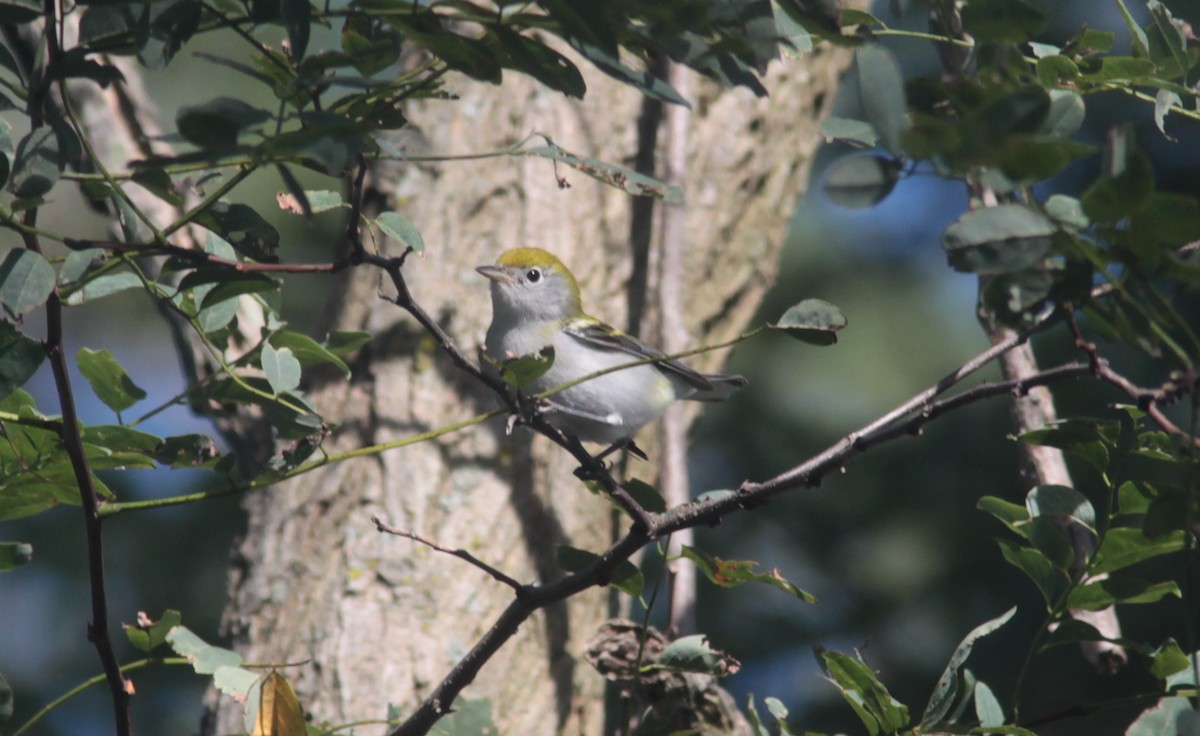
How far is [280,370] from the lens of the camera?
1623mm

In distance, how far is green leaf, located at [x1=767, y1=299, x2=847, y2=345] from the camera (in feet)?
4.74

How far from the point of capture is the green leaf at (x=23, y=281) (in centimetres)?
117

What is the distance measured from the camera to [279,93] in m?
1.18

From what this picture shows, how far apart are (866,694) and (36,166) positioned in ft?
4.15

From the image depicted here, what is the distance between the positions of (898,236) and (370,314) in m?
3.32

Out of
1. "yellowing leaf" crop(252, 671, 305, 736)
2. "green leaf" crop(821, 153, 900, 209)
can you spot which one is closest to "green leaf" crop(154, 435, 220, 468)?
"yellowing leaf" crop(252, 671, 305, 736)

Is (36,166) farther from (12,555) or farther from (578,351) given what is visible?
(578,351)

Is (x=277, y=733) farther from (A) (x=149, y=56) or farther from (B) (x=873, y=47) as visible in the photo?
(B) (x=873, y=47)

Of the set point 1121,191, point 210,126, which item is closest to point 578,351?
point 210,126

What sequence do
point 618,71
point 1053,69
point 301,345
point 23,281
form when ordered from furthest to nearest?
point 301,345, point 1053,69, point 23,281, point 618,71

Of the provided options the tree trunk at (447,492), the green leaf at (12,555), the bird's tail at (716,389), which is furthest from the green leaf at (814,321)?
the tree trunk at (447,492)

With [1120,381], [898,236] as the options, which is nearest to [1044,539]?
[1120,381]

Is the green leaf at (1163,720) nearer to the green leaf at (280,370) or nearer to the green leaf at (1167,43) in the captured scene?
the green leaf at (1167,43)

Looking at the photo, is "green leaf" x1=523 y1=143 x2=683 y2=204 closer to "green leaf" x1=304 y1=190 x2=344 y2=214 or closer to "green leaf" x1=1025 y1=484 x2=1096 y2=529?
"green leaf" x1=304 y1=190 x2=344 y2=214
